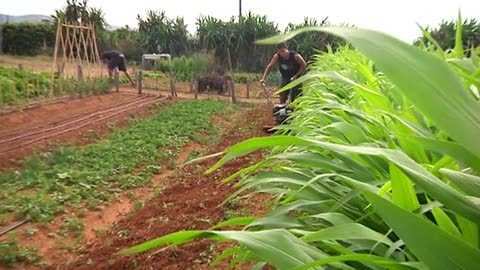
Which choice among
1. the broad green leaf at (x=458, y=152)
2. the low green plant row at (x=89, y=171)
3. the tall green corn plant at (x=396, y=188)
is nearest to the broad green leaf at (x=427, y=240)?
the tall green corn plant at (x=396, y=188)

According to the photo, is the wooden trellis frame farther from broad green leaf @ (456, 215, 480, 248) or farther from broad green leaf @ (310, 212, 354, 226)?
broad green leaf @ (456, 215, 480, 248)

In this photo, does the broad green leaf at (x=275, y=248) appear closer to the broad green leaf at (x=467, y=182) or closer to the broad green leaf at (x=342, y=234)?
the broad green leaf at (x=342, y=234)

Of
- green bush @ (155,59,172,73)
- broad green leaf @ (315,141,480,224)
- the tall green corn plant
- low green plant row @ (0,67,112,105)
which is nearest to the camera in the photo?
the tall green corn plant

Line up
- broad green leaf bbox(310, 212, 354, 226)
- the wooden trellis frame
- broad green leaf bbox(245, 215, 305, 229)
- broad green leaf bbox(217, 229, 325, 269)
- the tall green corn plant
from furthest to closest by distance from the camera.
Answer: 1. the wooden trellis frame
2. broad green leaf bbox(245, 215, 305, 229)
3. broad green leaf bbox(310, 212, 354, 226)
4. broad green leaf bbox(217, 229, 325, 269)
5. the tall green corn plant

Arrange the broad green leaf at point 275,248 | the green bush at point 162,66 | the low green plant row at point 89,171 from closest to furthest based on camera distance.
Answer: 1. the broad green leaf at point 275,248
2. the low green plant row at point 89,171
3. the green bush at point 162,66

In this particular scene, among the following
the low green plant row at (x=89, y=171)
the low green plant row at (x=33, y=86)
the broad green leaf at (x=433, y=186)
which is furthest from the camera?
the low green plant row at (x=33, y=86)

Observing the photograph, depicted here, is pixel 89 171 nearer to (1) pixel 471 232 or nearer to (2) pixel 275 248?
(2) pixel 275 248

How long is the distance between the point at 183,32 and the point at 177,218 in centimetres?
2419

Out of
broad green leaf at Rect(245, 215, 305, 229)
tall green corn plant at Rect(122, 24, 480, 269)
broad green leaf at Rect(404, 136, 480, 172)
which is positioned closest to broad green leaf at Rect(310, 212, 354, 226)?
tall green corn plant at Rect(122, 24, 480, 269)

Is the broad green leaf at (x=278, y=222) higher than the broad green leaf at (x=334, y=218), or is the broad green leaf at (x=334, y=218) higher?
the broad green leaf at (x=334, y=218)

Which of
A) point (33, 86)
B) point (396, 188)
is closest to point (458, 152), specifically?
point (396, 188)

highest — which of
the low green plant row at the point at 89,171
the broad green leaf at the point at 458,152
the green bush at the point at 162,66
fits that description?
the broad green leaf at the point at 458,152

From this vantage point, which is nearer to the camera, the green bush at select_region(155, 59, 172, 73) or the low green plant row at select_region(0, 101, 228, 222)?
the low green plant row at select_region(0, 101, 228, 222)

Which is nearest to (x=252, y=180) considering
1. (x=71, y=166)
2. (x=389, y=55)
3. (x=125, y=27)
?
(x=389, y=55)
